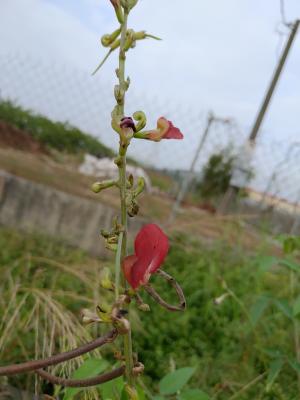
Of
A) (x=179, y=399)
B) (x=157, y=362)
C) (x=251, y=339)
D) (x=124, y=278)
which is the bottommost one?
(x=157, y=362)

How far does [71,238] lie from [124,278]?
2845mm

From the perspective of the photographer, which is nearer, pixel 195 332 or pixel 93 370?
pixel 93 370

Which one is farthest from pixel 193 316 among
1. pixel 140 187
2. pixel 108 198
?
pixel 108 198

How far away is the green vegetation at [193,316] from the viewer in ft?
3.87

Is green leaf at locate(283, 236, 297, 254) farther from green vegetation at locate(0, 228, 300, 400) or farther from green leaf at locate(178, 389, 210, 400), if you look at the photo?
green leaf at locate(178, 389, 210, 400)

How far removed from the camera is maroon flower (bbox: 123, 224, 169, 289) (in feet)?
1.42

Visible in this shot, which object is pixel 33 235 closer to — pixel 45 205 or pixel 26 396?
pixel 45 205

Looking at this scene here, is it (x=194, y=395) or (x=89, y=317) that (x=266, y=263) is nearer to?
(x=194, y=395)

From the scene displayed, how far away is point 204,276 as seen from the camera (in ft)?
8.77

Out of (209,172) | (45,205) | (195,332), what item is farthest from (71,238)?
(209,172)

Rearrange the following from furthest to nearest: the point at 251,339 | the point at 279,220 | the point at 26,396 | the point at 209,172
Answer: the point at 209,172, the point at 279,220, the point at 251,339, the point at 26,396

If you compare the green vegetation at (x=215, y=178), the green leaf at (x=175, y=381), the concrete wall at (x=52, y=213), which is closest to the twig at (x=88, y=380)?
Result: the green leaf at (x=175, y=381)

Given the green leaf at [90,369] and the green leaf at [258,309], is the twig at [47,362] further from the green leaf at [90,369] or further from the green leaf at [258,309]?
the green leaf at [258,309]

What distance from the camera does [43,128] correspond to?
291 inches
